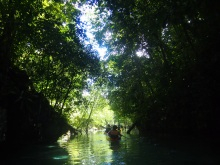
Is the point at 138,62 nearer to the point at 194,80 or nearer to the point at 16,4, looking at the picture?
the point at 194,80

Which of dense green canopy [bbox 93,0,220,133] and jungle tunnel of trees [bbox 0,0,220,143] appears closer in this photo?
dense green canopy [bbox 93,0,220,133]

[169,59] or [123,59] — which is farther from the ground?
[123,59]

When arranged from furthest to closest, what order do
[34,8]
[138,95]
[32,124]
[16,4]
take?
[138,95] < [32,124] < [34,8] < [16,4]

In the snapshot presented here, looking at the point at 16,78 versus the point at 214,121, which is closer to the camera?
the point at 214,121

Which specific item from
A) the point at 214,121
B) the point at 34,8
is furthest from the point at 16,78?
the point at 214,121

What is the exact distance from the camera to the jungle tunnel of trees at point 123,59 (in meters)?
12.0

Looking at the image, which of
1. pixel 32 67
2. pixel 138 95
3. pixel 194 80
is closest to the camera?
pixel 194 80

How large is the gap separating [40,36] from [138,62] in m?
12.6

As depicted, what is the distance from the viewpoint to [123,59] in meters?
26.9

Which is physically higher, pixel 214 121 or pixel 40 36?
pixel 40 36

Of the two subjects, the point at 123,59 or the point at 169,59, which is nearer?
the point at 169,59

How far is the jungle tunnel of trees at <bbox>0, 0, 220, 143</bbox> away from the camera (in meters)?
12.0

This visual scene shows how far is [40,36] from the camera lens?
16.4 meters

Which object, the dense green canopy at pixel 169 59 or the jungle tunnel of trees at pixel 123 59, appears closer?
the dense green canopy at pixel 169 59
